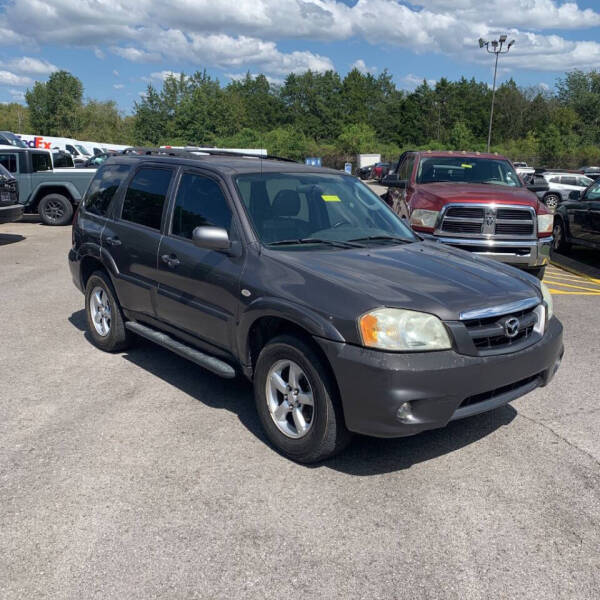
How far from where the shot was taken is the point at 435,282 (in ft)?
13.1

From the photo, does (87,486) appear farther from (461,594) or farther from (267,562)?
(461,594)

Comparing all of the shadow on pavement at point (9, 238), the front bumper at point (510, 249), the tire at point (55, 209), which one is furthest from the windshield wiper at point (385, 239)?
the tire at point (55, 209)

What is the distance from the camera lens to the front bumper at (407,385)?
3482mm

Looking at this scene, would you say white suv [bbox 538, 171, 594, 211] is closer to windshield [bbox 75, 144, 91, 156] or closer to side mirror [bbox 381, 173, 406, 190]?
side mirror [bbox 381, 173, 406, 190]

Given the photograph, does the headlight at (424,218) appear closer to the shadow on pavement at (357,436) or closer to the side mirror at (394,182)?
the side mirror at (394,182)

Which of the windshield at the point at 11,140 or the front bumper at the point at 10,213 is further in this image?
the windshield at the point at 11,140

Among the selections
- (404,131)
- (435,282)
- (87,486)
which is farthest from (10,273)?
(404,131)

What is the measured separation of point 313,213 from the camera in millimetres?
4855

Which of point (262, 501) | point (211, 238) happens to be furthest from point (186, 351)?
point (262, 501)

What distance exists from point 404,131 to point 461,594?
316 feet

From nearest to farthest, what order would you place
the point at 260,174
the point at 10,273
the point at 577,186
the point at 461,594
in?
1. the point at 461,594
2. the point at 260,174
3. the point at 10,273
4. the point at 577,186

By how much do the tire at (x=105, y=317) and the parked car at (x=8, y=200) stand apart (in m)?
8.21

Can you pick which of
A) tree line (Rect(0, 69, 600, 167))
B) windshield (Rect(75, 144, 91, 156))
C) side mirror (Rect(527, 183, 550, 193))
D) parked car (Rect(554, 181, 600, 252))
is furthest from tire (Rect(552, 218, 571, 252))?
tree line (Rect(0, 69, 600, 167))

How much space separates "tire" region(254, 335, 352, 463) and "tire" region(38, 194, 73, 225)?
14.5 meters
